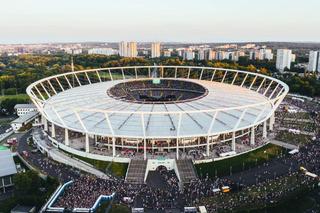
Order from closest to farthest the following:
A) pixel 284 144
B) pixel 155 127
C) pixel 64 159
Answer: pixel 64 159 < pixel 155 127 < pixel 284 144

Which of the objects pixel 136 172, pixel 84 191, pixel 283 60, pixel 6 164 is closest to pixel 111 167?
pixel 136 172

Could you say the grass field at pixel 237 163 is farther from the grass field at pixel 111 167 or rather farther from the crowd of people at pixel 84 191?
the crowd of people at pixel 84 191

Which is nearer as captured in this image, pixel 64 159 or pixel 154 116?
pixel 64 159

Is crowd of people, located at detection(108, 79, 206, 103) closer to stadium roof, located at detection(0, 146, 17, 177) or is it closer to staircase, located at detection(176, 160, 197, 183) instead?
staircase, located at detection(176, 160, 197, 183)

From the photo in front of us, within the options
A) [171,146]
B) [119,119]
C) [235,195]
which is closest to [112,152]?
[119,119]

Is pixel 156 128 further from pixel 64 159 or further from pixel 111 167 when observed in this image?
pixel 64 159

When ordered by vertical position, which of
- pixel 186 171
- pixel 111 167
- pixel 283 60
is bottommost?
pixel 111 167

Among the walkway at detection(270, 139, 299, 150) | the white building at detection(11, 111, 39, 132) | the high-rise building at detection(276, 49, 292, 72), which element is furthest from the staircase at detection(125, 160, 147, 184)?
the high-rise building at detection(276, 49, 292, 72)
